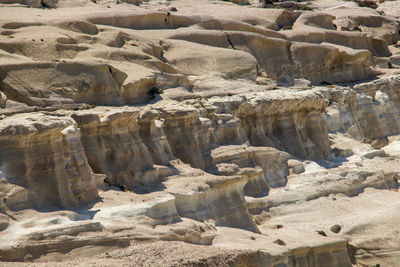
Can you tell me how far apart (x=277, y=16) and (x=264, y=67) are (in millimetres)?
9580

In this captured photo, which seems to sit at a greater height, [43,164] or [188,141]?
[43,164]

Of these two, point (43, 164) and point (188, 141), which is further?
point (188, 141)

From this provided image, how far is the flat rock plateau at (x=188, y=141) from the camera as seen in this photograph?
53.9ft

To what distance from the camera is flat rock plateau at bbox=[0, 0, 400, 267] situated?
647 inches

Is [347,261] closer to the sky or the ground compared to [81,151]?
closer to the ground

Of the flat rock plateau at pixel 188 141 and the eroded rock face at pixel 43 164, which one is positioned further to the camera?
the flat rock plateau at pixel 188 141

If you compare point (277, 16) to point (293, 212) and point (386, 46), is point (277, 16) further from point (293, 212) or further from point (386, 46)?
point (293, 212)

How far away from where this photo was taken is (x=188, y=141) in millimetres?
25781

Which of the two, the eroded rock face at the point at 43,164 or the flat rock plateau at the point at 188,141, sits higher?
the eroded rock face at the point at 43,164

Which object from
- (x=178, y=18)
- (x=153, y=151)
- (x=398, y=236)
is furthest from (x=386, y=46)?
(x=153, y=151)

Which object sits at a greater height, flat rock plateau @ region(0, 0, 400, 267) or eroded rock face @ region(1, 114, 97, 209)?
eroded rock face @ region(1, 114, 97, 209)

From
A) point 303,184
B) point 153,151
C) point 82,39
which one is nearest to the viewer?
point 153,151

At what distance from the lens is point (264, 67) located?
40062 mm

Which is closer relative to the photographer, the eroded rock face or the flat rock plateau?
the eroded rock face
